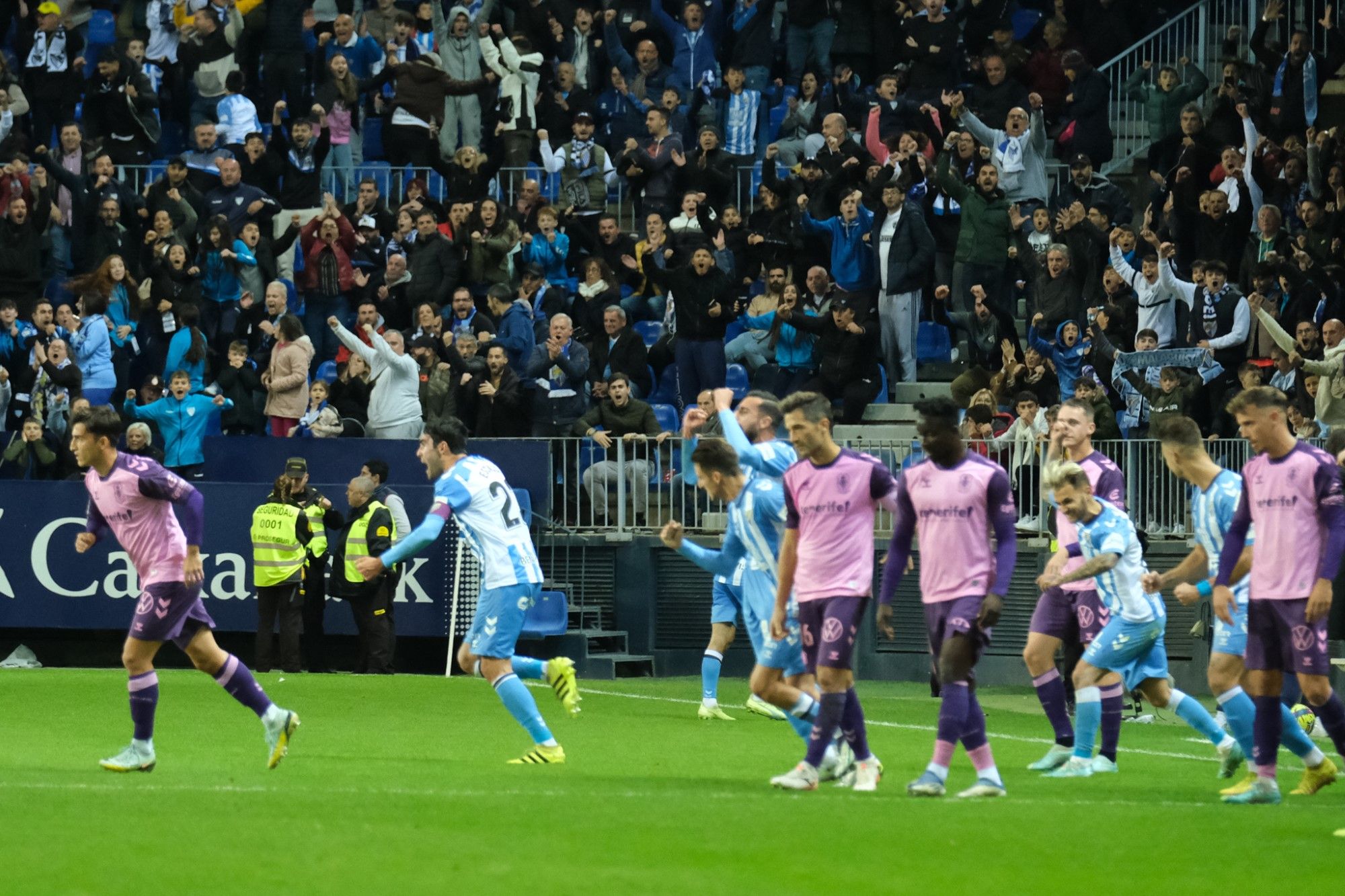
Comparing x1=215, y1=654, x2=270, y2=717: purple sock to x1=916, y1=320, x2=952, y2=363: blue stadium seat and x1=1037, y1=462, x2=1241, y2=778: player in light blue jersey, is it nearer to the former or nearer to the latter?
x1=1037, y1=462, x2=1241, y2=778: player in light blue jersey

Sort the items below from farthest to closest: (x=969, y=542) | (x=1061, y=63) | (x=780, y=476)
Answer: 1. (x=1061, y=63)
2. (x=780, y=476)
3. (x=969, y=542)

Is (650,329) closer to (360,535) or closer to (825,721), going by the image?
(360,535)

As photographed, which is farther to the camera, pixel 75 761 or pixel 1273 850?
pixel 75 761

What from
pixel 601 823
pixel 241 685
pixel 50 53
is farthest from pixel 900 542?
pixel 50 53

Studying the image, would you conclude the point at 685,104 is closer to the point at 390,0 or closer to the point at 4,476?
the point at 390,0

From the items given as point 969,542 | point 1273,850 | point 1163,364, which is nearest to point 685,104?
point 1163,364

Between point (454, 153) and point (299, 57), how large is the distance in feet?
9.84

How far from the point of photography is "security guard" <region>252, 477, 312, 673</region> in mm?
21938

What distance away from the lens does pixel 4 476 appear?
24094 millimetres

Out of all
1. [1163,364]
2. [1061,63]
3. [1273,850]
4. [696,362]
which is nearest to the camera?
[1273,850]

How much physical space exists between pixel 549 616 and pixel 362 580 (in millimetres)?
2103

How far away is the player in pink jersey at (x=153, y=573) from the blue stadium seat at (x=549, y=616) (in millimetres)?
9751

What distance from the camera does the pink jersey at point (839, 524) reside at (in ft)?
35.9

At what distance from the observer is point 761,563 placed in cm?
1261
